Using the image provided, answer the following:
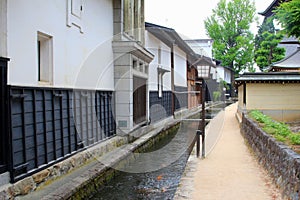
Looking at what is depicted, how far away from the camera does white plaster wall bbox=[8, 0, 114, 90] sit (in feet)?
17.8

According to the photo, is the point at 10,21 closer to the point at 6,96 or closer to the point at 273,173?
the point at 6,96

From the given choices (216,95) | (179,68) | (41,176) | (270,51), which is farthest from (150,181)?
(216,95)

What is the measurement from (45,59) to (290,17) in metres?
5.19

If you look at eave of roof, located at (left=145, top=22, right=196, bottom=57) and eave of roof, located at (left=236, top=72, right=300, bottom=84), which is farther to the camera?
eave of roof, located at (left=236, top=72, right=300, bottom=84)

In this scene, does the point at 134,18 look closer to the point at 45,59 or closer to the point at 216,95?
the point at 45,59

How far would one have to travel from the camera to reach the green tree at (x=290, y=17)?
6.62 metres

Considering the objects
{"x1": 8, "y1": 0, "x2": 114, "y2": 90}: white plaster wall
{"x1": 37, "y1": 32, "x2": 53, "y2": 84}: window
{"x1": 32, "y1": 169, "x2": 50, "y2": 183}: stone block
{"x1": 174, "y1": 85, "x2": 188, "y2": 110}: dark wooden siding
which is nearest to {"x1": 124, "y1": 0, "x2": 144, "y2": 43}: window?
{"x1": 8, "y1": 0, "x2": 114, "y2": 90}: white plaster wall

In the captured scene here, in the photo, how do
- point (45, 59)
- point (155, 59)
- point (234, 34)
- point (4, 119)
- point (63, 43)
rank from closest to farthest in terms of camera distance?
point (4, 119), point (45, 59), point (63, 43), point (155, 59), point (234, 34)

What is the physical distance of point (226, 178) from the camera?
6.70 meters

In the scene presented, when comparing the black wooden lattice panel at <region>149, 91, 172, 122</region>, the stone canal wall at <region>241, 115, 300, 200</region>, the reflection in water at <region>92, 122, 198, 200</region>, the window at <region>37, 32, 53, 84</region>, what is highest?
the window at <region>37, 32, 53, 84</region>

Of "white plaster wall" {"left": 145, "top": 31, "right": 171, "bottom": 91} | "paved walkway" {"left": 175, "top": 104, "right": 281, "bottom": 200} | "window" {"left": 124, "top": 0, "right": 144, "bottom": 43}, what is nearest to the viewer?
"paved walkway" {"left": 175, "top": 104, "right": 281, "bottom": 200}

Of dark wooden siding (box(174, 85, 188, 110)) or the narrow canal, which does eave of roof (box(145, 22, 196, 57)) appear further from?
the narrow canal

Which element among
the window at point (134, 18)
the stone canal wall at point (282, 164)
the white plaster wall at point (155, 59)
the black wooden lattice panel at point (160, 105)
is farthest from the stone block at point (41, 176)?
the white plaster wall at point (155, 59)

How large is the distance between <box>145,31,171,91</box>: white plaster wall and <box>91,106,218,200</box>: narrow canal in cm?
550
